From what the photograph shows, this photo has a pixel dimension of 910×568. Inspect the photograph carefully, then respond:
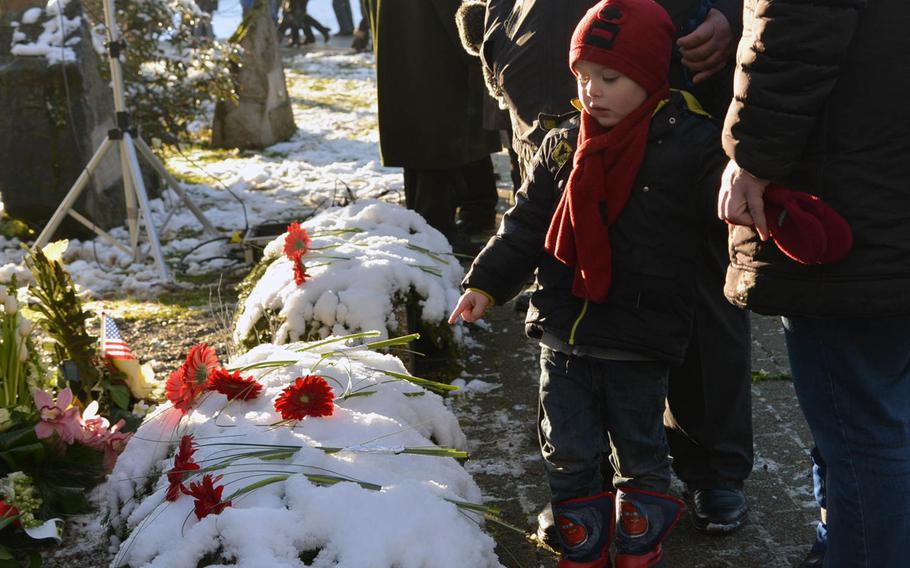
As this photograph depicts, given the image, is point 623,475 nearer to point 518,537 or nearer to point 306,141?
point 518,537

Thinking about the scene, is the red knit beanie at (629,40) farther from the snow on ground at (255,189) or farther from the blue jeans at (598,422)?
the snow on ground at (255,189)

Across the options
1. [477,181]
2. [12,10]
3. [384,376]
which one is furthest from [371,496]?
[12,10]

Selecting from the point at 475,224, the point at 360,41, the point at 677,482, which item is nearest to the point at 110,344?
the point at 677,482

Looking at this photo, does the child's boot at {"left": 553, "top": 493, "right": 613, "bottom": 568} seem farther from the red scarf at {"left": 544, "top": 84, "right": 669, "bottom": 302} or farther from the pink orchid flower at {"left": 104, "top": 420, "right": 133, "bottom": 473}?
the pink orchid flower at {"left": 104, "top": 420, "right": 133, "bottom": 473}

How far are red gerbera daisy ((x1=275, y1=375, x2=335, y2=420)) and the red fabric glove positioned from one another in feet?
3.50

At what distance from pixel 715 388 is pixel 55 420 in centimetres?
198

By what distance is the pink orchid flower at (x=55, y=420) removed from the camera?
3.04 metres

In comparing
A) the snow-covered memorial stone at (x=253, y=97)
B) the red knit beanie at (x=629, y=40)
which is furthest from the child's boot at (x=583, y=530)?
the snow-covered memorial stone at (x=253, y=97)

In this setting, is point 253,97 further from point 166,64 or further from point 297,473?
point 297,473

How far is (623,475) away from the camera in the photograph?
2545 millimetres

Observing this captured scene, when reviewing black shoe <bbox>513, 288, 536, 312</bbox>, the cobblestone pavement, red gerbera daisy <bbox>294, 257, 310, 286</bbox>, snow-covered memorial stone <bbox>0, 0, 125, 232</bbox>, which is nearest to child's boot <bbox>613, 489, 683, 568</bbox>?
the cobblestone pavement

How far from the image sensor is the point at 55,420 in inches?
120

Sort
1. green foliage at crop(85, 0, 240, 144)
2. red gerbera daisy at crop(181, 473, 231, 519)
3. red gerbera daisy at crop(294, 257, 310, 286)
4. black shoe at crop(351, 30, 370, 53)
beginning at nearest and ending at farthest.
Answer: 1. red gerbera daisy at crop(181, 473, 231, 519)
2. red gerbera daisy at crop(294, 257, 310, 286)
3. green foliage at crop(85, 0, 240, 144)
4. black shoe at crop(351, 30, 370, 53)

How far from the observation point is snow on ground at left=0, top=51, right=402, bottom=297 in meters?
6.08
